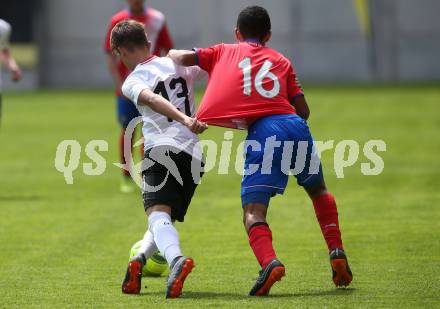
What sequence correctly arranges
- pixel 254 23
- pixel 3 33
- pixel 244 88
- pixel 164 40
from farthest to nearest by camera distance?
pixel 3 33, pixel 164 40, pixel 254 23, pixel 244 88

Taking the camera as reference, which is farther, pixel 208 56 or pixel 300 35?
pixel 300 35

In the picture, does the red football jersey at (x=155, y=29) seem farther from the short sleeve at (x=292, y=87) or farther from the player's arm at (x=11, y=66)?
the short sleeve at (x=292, y=87)

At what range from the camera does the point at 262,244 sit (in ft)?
21.7

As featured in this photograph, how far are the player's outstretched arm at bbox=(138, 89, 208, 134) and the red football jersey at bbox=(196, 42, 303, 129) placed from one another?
0.28m

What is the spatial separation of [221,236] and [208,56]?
283 centimetres

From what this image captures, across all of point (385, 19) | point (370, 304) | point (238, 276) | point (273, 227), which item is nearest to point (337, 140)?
point (273, 227)

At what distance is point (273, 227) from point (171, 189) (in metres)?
3.14

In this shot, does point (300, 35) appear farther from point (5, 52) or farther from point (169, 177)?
point (169, 177)

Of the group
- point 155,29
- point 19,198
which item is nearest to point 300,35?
point 155,29

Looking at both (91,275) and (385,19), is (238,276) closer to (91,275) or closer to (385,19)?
(91,275)

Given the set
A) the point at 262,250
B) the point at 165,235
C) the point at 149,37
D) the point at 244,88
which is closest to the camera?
the point at 262,250

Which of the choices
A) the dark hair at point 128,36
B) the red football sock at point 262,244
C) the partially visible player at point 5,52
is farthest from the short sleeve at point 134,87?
the partially visible player at point 5,52

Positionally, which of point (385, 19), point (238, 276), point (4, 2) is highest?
point (238, 276)

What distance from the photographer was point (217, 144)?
59.0 feet
